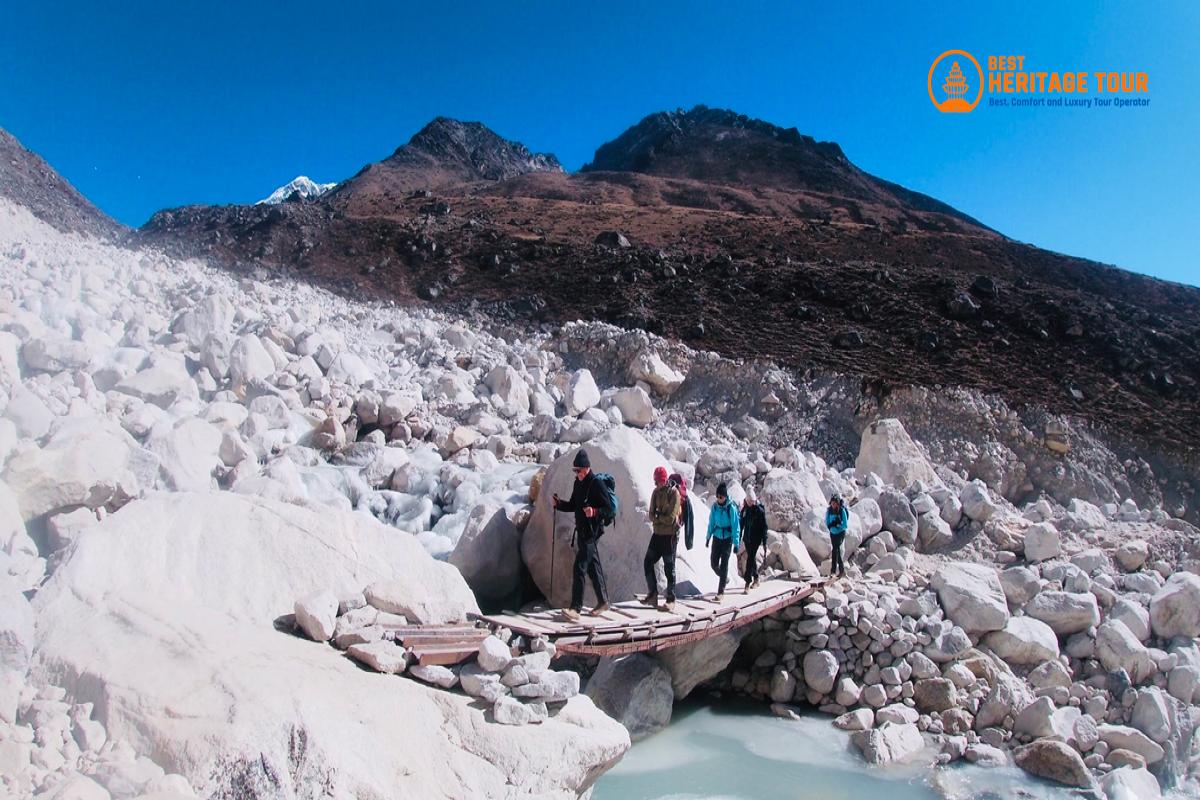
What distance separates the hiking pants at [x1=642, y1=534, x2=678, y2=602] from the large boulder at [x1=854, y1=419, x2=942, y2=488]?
8525mm

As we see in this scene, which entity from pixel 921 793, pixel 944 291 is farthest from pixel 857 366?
pixel 921 793

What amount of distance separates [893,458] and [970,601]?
19.0 ft

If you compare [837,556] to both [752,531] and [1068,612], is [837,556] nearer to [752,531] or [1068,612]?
[752,531]

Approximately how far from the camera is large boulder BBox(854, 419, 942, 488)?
14.4 m

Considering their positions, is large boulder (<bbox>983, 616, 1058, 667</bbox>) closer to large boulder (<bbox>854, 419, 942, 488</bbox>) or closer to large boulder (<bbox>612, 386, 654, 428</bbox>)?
large boulder (<bbox>854, 419, 942, 488</bbox>)

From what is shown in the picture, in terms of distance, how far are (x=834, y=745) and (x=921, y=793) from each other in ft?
3.23

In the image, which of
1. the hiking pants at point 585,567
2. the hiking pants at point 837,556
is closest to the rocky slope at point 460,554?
the hiking pants at point 837,556

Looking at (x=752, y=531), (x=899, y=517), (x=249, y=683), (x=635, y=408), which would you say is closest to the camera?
(x=249, y=683)

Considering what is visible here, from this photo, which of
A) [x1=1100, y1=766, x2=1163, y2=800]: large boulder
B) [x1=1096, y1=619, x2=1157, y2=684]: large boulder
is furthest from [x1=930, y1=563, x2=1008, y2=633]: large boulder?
[x1=1100, y1=766, x2=1163, y2=800]: large boulder

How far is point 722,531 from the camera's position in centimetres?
802

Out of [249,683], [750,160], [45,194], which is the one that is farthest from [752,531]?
[750,160]

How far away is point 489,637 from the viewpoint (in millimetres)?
4984

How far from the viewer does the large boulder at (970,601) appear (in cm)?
895

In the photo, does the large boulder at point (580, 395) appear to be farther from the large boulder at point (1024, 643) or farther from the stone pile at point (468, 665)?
the stone pile at point (468, 665)
